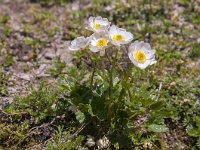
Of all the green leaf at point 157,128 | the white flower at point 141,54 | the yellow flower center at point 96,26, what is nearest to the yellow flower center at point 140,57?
the white flower at point 141,54

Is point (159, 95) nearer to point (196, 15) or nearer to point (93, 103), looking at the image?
point (93, 103)

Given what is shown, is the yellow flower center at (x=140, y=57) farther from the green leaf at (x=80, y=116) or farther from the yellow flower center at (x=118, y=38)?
the green leaf at (x=80, y=116)

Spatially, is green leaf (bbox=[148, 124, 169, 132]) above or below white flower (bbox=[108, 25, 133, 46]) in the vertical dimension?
below

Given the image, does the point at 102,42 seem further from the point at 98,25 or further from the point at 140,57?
the point at 140,57

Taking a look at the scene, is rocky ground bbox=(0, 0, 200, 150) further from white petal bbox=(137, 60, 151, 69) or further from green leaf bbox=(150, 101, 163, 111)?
white petal bbox=(137, 60, 151, 69)

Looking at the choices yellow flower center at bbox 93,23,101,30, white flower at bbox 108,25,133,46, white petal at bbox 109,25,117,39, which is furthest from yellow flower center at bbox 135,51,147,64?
yellow flower center at bbox 93,23,101,30

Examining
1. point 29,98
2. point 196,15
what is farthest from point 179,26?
point 29,98
